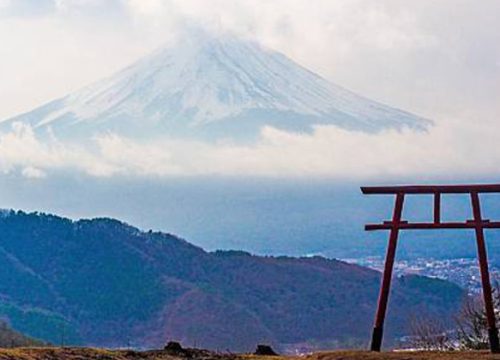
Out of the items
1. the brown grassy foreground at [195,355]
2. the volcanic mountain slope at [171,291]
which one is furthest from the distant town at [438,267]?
the brown grassy foreground at [195,355]

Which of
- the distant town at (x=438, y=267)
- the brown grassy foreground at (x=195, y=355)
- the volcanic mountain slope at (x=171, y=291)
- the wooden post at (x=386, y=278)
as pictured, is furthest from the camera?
the distant town at (x=438, y=267)

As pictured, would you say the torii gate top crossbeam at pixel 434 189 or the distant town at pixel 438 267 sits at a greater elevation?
the distant town at pixel 438 267

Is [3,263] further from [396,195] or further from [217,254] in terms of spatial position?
[396,195]

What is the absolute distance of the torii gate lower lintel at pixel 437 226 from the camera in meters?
20.4

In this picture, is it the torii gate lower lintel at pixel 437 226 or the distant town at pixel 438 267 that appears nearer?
the torii gate lower lintel at pixel 437 226

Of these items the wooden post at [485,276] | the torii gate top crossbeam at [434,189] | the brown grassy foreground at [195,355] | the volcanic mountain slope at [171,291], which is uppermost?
the volcanic mountain slope at [171,291]

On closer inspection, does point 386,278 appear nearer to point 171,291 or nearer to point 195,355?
point 195,355

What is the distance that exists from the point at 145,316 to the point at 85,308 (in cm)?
645

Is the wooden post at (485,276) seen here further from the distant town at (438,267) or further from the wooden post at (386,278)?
the distant town at (438,267)

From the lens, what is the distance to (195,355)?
20.5m

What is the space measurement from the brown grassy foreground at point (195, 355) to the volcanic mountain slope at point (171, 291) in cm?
7550

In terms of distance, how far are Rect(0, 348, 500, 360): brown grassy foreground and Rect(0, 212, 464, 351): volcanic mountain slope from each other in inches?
2972

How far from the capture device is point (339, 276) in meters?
120

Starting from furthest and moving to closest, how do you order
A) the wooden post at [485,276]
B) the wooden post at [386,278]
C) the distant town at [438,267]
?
the distant town at [438,267], the wooden post at [386,278], the wooden post at [485,276]
